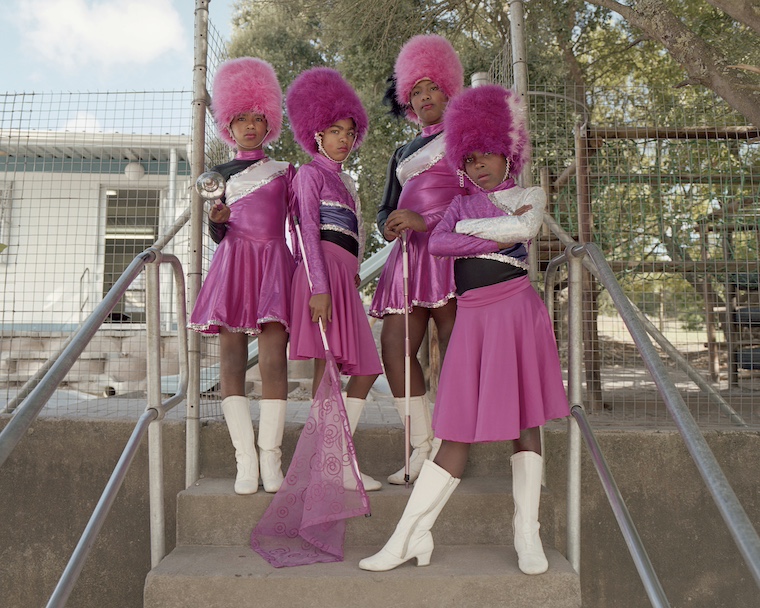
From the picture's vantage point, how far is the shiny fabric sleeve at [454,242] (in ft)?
8.29

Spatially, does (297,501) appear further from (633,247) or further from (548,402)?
(633,247)

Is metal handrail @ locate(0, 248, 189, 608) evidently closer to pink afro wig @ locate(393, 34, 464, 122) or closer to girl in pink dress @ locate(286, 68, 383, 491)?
girl in pink dress @ locate(286, 68, 383, 491)

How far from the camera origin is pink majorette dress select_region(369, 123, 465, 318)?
9.75ft

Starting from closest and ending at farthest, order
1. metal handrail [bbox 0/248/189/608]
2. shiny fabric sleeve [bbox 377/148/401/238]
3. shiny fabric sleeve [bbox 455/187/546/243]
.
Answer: metal handrail [bbox 0/248/189/608] < shiny fabric sleeve [bbox 455/187/546/243] < shiny fabric sleeve [bbox 377/148/401/238]

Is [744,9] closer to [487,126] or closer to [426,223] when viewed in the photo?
[487,126]

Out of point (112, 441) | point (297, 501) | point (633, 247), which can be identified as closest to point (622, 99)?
point (633, 247)

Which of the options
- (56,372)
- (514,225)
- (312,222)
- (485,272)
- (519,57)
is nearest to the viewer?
(56,372)

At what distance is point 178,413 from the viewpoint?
3.97m

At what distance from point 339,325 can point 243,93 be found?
46.1 inches

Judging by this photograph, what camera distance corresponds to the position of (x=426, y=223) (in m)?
2.95

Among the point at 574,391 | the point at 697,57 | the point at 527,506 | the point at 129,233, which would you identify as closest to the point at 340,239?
the point at 574,391

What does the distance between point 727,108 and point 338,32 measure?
162 inches

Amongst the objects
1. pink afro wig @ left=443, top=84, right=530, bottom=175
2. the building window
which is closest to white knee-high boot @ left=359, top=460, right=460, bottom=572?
pink afro wig @ left=443, top=84, right=530, bottom=175

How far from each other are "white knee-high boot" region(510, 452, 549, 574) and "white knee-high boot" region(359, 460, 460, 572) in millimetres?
256
